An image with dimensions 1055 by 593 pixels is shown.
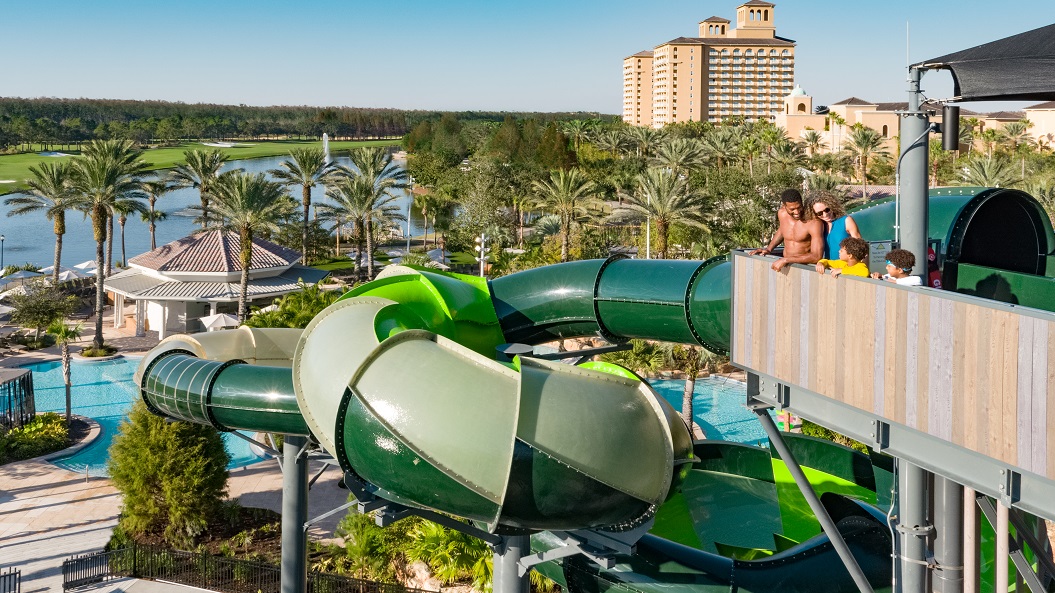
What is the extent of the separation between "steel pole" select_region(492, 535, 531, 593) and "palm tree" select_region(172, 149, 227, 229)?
44126mm

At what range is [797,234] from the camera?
22.3 feet

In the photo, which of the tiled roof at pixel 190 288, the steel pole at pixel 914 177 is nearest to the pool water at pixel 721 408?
the tiled roof at pixel 190 288

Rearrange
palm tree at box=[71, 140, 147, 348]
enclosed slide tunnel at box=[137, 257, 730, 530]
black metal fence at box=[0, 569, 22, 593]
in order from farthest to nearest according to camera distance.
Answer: palm tree at box=[71, 140, 147, 348]
black metal fence at box=[0, 569, 22, 593]
enclosed slide tunnel at box=[137, 257, 730, 530]

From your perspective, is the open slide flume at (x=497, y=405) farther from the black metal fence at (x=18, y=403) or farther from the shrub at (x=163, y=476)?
the black metal fence at (x=18, y=403)

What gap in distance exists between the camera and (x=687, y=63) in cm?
17738

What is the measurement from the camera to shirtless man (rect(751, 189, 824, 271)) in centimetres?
662

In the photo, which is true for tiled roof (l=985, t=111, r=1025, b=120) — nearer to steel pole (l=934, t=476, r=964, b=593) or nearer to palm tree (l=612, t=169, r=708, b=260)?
palm tree (l=612, t=169, r=708, b=260)

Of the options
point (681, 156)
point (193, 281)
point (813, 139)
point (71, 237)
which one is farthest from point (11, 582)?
point (71, 237)

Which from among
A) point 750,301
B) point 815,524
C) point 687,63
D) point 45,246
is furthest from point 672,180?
point 687,63

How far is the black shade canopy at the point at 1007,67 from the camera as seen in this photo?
18.3ft

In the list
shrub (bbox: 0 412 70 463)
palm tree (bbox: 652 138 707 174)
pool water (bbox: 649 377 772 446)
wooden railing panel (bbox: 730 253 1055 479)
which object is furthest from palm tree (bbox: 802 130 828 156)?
wooden railing panel (bbox: 730 253 1055 479)

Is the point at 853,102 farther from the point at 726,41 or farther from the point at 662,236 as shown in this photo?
the point at 662,236

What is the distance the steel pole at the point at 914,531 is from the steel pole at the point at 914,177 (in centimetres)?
132

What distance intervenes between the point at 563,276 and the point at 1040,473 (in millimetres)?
5524
